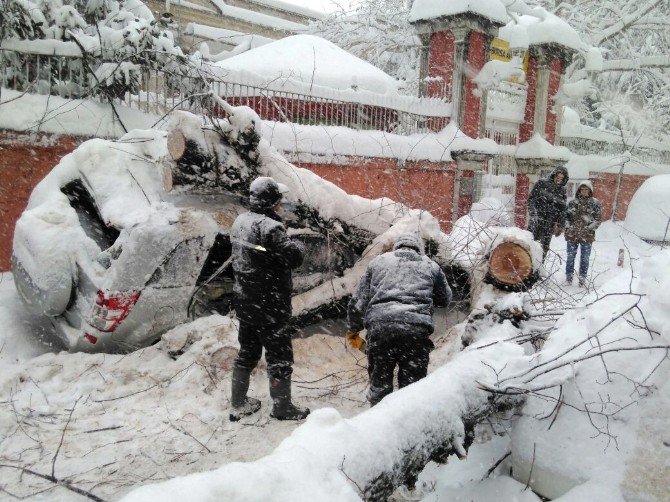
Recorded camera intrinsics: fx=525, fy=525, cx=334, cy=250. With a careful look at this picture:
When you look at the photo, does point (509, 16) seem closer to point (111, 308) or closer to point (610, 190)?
point (610, 190)

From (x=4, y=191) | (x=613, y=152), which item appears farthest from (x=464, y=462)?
(x=613, y=152)

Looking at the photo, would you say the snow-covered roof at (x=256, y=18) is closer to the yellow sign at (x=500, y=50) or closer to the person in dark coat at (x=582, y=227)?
the yellow sign at (x=500, y=50)

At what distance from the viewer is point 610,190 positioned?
16.1m

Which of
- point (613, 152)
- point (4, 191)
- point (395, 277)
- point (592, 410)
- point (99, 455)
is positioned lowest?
point (99, 455)

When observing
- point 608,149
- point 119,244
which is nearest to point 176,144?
point 119,244

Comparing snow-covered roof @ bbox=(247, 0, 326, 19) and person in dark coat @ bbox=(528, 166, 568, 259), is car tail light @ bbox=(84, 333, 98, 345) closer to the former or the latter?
person in dark coat @ bbox=(528, 166, 568, 259)

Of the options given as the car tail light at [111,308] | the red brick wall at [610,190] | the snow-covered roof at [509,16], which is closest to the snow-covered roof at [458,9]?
the snow-covered roof at [509,16]

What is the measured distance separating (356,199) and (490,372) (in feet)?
10.7

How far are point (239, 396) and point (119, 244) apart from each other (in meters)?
1.70

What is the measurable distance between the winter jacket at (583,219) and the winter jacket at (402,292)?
450 cm

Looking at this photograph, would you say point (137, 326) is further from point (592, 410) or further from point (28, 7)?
point (28, 7)

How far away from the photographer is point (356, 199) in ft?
19.2

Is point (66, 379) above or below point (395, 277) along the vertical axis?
below

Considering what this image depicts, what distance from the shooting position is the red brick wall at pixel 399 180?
8609mm
